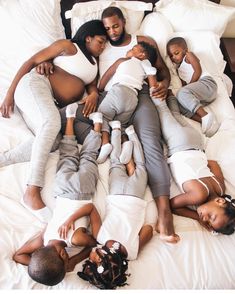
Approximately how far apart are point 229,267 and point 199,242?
141 mm

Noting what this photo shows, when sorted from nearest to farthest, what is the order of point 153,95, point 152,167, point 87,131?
1. point 152,167
2. point 87,131
3. point 153,95

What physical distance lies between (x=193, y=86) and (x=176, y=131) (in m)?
0.37

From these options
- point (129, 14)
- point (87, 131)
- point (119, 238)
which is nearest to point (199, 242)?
point (119, 238)

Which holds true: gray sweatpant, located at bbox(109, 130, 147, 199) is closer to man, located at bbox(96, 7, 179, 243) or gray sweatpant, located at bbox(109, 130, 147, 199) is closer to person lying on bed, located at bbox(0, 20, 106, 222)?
man, located at bbox(96, 7, 179, 243)

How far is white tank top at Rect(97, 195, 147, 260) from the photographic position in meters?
1.26

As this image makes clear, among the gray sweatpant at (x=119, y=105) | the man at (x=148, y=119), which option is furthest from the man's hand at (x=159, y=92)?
the gray sweatpant at (x=119, y=105)

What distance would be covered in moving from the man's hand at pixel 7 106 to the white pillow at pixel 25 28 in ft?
0.87

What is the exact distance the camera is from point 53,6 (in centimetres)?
204

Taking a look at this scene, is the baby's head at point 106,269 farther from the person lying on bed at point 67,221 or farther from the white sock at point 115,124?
Answer: the white sock at point 115,124

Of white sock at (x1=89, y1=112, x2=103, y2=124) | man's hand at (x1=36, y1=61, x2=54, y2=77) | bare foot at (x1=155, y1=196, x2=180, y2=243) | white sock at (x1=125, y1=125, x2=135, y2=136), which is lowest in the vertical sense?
bare foot at (x1=155, y1=196, x2=180, y2=243)

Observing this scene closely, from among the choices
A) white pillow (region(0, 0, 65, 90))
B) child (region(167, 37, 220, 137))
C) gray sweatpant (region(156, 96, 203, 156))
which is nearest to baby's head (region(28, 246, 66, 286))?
gray sweatpant (region(156, 96, 203, 156))

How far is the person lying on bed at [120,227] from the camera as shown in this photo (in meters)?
1.17

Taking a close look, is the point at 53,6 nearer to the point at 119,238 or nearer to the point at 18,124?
the point at 18,124

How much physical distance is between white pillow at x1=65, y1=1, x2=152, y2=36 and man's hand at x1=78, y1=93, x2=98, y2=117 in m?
0.54
